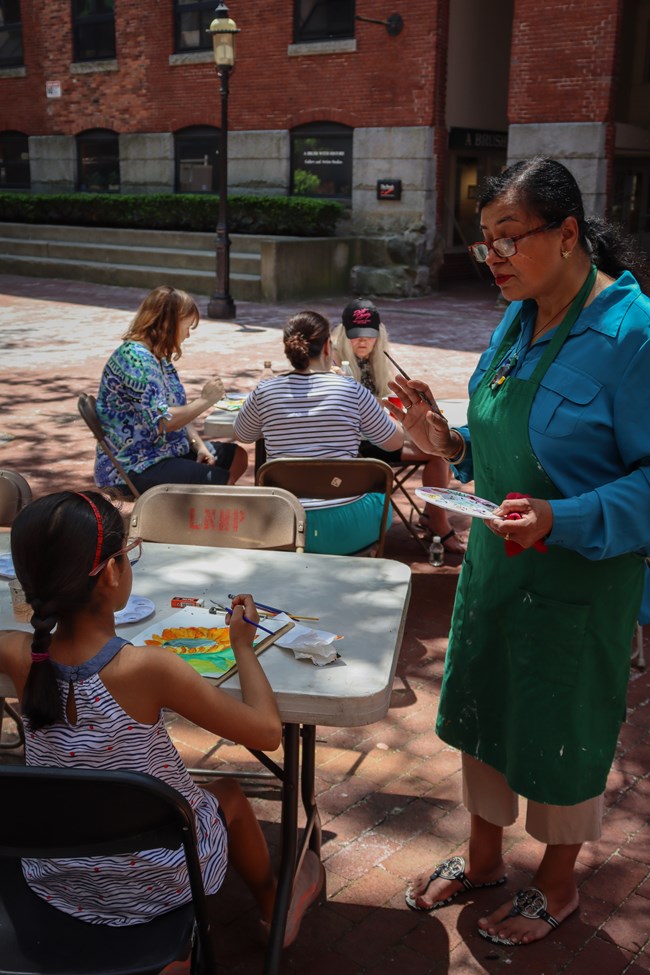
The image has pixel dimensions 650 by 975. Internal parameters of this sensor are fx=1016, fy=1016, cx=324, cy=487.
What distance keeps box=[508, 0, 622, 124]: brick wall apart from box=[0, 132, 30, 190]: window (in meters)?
12.9

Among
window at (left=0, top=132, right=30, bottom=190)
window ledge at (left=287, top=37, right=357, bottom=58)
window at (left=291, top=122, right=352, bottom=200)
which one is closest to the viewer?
window ledge at (left=287, top=37, right=357, bottom=58)

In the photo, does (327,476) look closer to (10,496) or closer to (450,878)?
(10,496)

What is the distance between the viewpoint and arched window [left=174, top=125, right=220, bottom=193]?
68.9ft

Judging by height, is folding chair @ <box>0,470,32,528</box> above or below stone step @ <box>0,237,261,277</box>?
above

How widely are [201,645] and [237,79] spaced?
1970cm

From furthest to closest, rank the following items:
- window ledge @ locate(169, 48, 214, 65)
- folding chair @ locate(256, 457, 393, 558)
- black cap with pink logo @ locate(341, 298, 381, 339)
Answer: window ledge @ locate(169, 48, 214, 65) < black cap with pink logo @ locate(341, 298, 381, 339) < folding chair @ locate(256, 457, 393, 558)

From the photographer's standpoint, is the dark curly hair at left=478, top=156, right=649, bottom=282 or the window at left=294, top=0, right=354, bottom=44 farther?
the window at left=294, top=0, right=354, bottom=44

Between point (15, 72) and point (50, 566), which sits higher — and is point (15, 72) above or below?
above

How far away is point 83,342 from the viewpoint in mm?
13109

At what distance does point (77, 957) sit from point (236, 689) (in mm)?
632

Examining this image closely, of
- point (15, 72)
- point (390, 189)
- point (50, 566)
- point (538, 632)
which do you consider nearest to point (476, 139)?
point (390, 189)

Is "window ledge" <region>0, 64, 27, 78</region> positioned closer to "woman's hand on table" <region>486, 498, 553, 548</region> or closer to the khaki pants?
the khaki pants

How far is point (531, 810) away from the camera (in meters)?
2.72

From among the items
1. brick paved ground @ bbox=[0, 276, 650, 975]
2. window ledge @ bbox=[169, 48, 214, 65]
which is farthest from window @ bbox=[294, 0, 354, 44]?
brick paved ground @ bbox=[0, 276, 650, 975]
